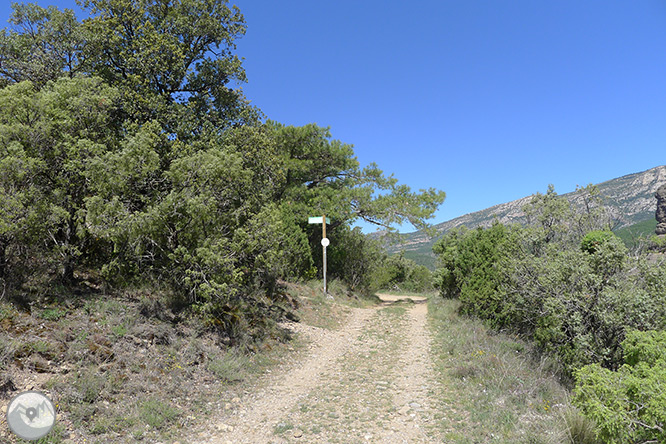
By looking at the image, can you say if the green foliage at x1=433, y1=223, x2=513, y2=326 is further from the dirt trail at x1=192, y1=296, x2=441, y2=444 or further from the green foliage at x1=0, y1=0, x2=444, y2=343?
the green foliage at x1=0, y1=0, x2=444, y2=343

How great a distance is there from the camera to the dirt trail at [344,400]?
5.38 meters

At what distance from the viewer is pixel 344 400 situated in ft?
22.1

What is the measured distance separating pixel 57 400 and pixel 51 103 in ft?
21.6

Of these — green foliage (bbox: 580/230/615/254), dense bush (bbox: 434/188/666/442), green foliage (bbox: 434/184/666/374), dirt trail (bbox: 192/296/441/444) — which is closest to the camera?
dense bush (bbox: 434/188/666/442)

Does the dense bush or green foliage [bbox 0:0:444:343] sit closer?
the dense bush

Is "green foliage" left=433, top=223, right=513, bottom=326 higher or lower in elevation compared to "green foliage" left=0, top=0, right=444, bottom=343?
lower

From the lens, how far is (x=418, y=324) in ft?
46.0

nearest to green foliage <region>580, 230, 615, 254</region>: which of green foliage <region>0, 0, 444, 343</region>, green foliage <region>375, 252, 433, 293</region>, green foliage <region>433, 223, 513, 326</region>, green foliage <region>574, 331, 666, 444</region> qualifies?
green foliage <region>433, 223, 513, 326</region>

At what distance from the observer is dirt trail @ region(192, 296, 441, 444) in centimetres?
538

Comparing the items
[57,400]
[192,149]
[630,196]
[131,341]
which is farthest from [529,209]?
[630,196]

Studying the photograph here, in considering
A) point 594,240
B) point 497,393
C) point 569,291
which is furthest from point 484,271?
point 497,393

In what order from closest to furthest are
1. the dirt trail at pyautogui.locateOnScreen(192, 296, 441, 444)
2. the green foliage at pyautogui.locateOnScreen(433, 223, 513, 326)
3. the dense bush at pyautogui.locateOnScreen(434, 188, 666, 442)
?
the dense bush at pyautogui.locateOnScreen(434, 188, 666, 442) < the dirt trail at pyautogui.locateOnScreen(192, 296, 441, 444) < the green foliage at pyautogui.locateOnScreen(433, 223, 513, 326)

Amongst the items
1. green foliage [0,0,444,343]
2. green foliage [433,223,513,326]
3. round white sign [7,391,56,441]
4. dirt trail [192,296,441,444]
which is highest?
green foliage [0,0,444,343]

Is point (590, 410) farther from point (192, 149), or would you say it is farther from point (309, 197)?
point (309, 197)
